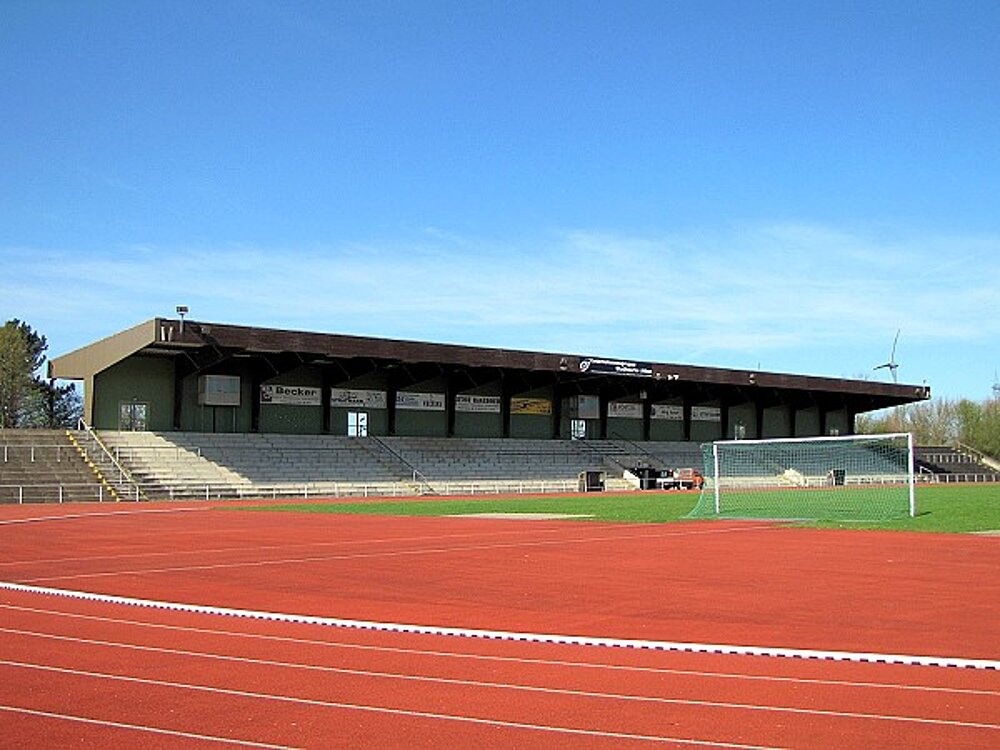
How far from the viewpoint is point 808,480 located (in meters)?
58.8

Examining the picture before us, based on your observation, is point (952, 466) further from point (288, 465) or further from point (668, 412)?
point (288, 465)

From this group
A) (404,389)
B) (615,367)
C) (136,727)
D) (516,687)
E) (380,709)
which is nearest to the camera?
(136,727)

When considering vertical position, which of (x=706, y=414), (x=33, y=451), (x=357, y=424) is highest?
(x=706, y=414)

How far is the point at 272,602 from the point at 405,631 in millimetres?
3004

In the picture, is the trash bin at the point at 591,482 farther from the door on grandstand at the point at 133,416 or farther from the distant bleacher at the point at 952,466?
the distant bleacher at the point at 952,466

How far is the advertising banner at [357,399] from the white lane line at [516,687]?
50788 mm

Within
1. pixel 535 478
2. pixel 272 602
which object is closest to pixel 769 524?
pixel 272 602

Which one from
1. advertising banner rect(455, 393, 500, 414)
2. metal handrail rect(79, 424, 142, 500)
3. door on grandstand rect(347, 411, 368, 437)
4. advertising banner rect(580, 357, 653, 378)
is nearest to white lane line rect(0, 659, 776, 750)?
metal handrail rect(79, 424, 142, 500)

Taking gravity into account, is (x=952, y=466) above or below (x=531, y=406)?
below

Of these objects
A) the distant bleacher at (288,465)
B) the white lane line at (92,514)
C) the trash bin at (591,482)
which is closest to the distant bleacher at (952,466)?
the distant bleacher at (288,465)

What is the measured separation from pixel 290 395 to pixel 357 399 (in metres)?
4.20

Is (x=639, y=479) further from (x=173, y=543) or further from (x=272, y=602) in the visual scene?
(x=272, y=602)

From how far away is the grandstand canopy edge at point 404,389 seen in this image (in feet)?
176

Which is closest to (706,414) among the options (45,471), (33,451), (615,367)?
(615,367)
